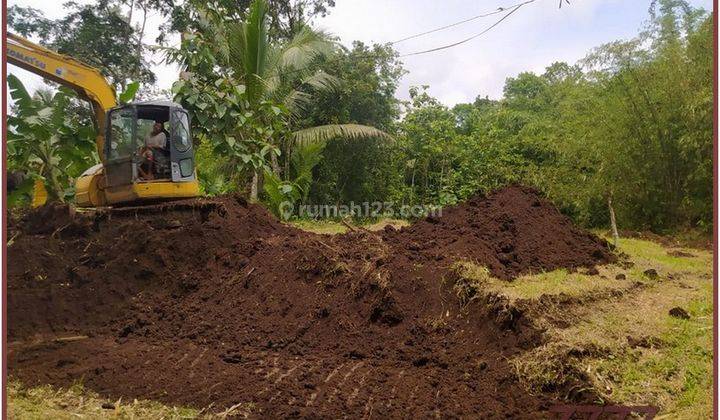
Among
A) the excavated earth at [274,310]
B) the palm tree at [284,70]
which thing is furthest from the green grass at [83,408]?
the palm tree at [284,70]

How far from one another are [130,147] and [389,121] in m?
11.0

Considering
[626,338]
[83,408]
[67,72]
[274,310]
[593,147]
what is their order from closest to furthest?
[83,408]
[626,338]
[274,310]
[67,72]
[593,147]

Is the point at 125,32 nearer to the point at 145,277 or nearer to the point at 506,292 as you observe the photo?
the point at 145,277

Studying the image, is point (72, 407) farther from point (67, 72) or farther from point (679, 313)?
point (679, 313)

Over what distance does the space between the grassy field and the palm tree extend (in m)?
7.15

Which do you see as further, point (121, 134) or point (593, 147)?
point (593, 147)

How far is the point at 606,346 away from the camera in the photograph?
466cm

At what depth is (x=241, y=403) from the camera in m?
3.97

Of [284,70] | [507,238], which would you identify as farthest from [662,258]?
[284,70]

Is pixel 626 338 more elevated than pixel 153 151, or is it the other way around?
pixel 153 151

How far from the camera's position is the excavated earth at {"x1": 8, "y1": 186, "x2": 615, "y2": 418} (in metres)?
4.23

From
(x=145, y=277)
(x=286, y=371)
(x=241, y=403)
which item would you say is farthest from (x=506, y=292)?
(x=145, y=277)

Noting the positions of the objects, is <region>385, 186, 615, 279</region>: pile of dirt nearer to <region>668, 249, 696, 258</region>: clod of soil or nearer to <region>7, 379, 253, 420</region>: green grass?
<region>668, 249, 696, 258</region>: clod of soil

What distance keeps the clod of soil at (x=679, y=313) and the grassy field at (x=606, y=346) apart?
4 cm
